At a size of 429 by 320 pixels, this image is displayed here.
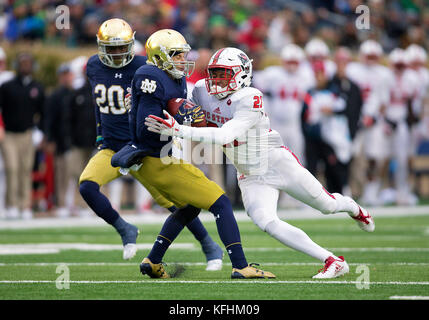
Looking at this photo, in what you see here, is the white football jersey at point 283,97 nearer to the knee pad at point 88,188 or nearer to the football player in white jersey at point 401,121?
the football player in white jersey at point 401,121

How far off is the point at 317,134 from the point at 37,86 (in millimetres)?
4088

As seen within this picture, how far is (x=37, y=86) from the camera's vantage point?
1220cm

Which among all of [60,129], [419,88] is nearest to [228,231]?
[60,129]

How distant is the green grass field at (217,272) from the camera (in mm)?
5160

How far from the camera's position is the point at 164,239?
238 inches

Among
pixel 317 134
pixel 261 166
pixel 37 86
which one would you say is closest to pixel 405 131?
pixel 317 134

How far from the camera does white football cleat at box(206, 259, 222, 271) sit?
6535mm

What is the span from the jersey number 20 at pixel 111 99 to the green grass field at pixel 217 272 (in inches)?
49.6

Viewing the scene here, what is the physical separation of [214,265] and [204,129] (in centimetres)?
147

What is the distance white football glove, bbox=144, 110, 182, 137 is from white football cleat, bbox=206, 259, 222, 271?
149 centimetres

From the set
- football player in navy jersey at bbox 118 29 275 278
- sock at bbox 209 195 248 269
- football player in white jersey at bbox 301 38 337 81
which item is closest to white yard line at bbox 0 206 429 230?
football player in white jersey at bbox 301 38 337 81
